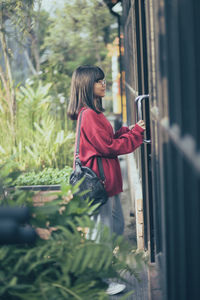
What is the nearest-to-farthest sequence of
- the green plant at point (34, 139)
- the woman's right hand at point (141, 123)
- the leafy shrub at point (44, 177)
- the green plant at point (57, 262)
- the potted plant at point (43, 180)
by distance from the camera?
the green plant at point (57, 262) < the woman's right hand at point (141, 123) < the potted plant at point (43, 180) < the leafy shrub at point (44, 177) < the green plant at point (34, 139)

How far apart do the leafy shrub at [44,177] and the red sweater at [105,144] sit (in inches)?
70.9

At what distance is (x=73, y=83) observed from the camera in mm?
3498

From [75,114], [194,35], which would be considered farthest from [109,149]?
[194,35]

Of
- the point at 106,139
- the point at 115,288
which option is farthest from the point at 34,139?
the point at 115,288

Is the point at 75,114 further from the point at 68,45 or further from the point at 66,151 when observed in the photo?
the point at 68,45

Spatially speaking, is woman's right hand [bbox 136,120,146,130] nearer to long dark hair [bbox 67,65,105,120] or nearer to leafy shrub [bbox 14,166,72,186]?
long dark hair [bbox 67,65,105,120]

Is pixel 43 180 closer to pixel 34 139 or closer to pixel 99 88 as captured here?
pixel 34 139

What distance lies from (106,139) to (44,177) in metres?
2.24

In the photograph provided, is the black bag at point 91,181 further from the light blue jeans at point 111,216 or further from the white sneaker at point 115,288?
the white sneaker at point 115,288

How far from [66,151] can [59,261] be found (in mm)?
4816

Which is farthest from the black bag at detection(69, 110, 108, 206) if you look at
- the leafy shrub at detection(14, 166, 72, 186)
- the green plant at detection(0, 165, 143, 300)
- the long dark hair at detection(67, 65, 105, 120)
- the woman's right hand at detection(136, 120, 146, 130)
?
the leafy shrub at detection(14, 166, 72, 186)

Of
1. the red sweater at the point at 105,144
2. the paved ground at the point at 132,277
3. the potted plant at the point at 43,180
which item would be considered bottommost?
the paved ground at the point at 132,277

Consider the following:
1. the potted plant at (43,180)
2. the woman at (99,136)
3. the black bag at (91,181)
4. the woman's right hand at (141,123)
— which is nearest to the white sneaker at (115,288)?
the woman at (99,136)

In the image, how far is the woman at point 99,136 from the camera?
3283mm
